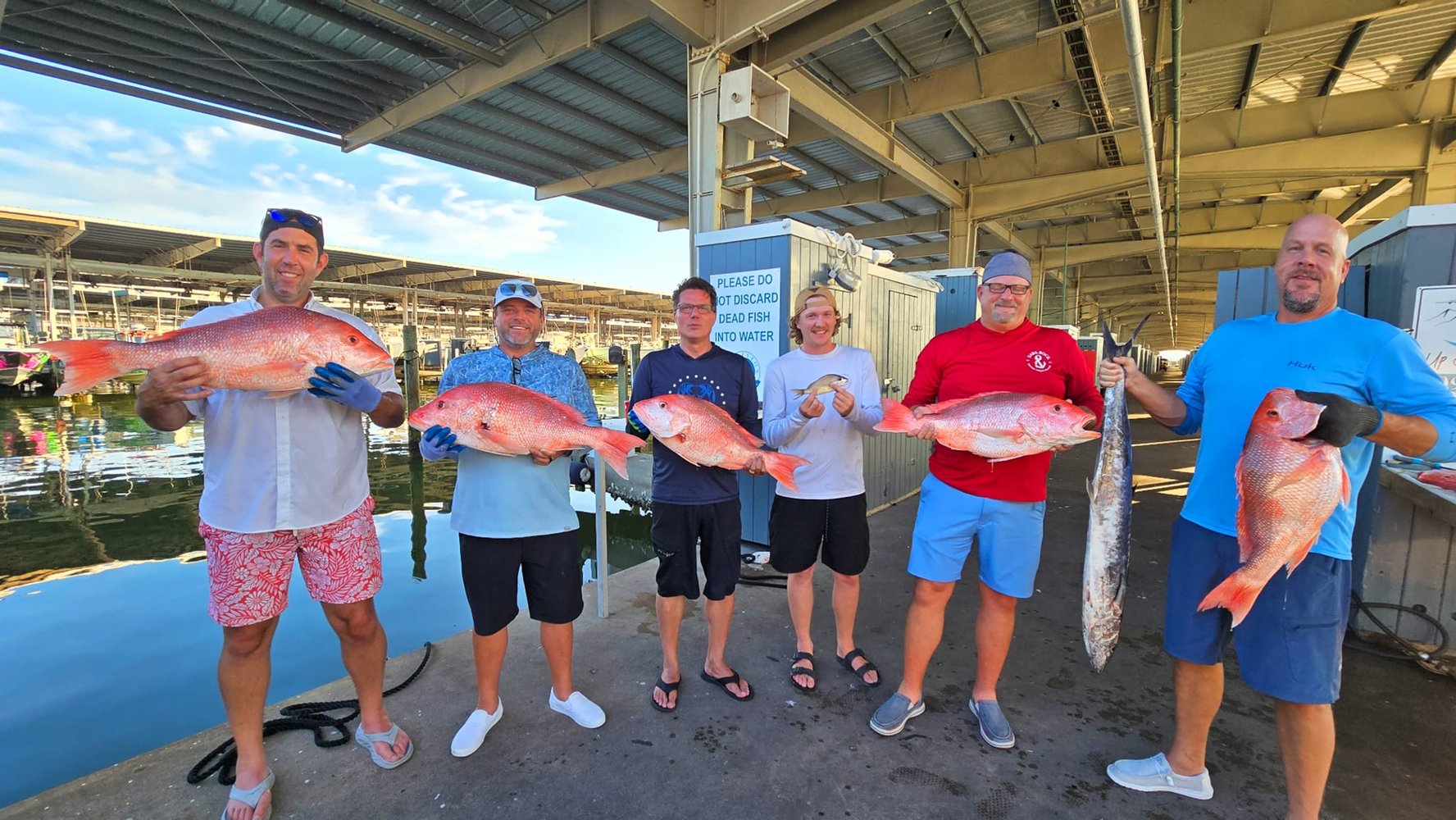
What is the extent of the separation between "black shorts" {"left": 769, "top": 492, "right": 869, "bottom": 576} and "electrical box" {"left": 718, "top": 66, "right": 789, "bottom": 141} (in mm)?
4430

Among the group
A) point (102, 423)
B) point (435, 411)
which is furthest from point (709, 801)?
point (102, 423)

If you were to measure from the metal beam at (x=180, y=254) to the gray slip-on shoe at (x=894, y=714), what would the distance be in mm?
25415

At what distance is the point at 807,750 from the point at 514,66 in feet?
26.6

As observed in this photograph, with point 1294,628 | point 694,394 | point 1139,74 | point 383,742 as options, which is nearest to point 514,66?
point 694,394

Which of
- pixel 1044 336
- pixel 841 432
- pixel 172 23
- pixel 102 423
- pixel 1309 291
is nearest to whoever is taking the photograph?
pixel 1309 291

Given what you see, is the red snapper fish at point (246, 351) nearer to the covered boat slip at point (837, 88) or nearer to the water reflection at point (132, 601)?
the water reflection at point (132, 601)

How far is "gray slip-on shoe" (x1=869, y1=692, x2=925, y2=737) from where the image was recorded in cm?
265

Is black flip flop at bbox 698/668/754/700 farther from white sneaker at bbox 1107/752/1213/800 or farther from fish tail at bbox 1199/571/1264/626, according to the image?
fish tail at bbox 1199/571/1264/626

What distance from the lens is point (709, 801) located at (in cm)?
226

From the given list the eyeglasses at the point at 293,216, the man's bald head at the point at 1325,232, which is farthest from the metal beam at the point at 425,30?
the man's bald head at the point at 1325,232

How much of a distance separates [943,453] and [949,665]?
1464mm

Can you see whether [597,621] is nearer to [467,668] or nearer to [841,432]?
[467,668]

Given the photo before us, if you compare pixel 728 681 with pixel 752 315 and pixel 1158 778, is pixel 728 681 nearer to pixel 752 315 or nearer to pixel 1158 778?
pixel 1158 778

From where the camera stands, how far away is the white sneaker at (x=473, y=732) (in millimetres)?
2484
